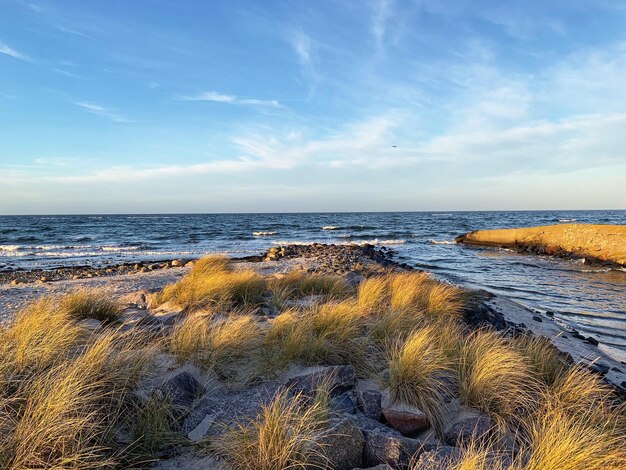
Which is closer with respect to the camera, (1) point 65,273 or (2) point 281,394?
(2) point 281,394

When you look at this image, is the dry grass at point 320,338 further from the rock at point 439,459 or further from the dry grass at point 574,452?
the dry grass at point 574,452

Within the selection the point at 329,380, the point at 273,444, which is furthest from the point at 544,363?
the point at 273,444

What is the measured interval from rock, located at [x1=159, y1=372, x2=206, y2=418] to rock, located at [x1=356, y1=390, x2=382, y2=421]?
5.02ft

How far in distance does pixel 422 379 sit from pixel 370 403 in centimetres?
61

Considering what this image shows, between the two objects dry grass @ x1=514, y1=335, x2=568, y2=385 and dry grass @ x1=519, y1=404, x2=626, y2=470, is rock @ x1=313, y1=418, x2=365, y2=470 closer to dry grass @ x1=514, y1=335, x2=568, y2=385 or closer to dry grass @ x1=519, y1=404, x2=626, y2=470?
dry grass @ x1=519, y1=404, x2=626, y2=470

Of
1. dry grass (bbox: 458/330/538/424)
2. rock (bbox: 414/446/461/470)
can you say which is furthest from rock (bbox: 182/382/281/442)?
dry grass (bbox: 458/330/538/424)

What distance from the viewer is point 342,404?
350 centimetres

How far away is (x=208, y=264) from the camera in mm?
10852

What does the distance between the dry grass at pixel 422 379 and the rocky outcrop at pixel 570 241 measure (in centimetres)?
1956

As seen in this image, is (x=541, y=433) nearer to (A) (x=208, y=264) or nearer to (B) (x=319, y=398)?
(B) (x=319, y=398)

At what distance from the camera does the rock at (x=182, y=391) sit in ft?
10.9

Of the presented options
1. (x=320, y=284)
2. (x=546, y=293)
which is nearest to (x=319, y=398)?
(x=320, y=284)

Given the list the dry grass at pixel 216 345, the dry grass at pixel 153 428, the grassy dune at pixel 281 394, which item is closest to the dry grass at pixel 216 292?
the grassy dune at pixel 281 394

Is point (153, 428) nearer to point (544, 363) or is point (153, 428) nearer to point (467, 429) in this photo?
point (467, 429)
